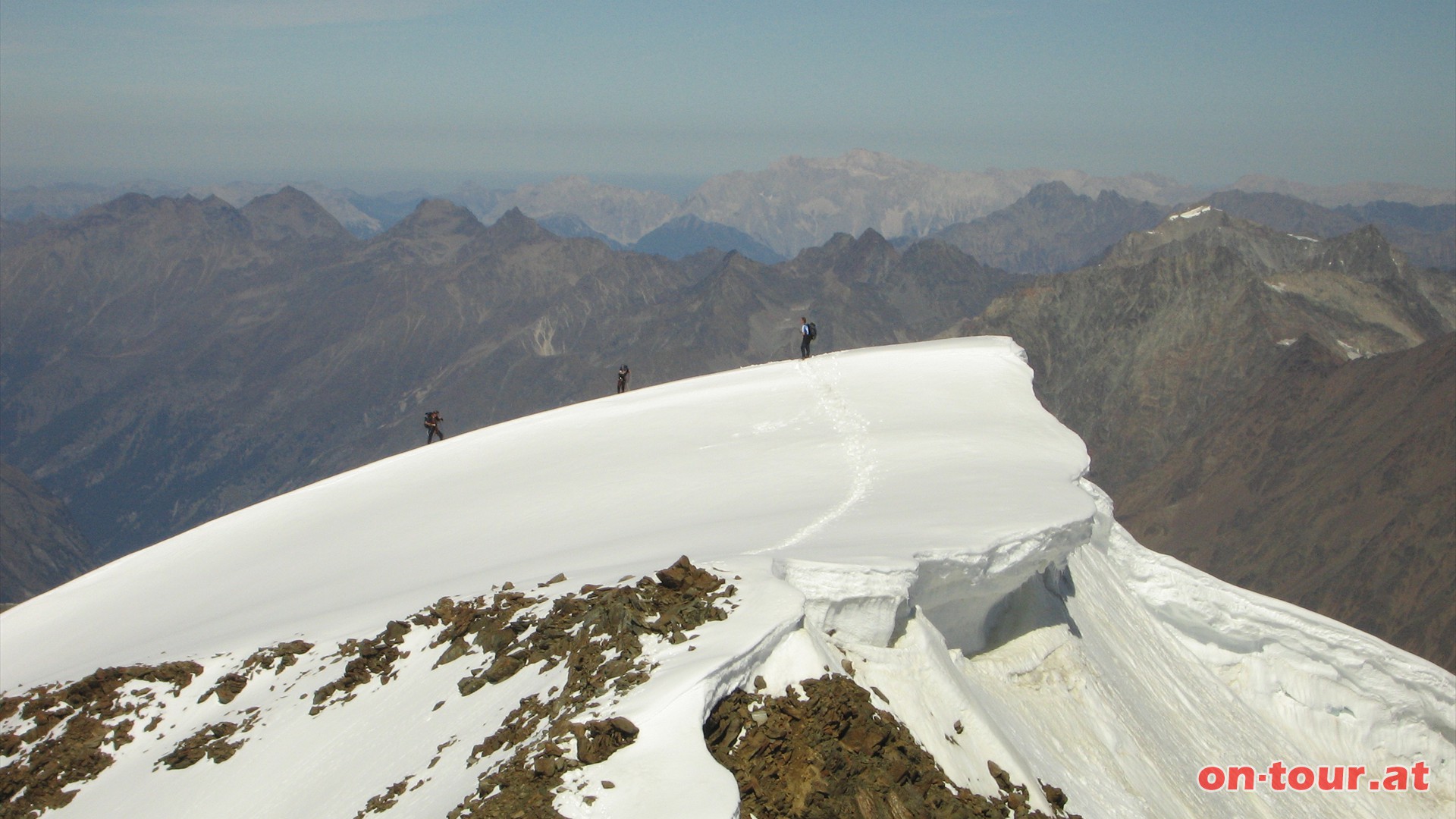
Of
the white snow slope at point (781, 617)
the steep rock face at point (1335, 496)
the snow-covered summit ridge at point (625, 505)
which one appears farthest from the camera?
the steep rock face at point (1335, 496)

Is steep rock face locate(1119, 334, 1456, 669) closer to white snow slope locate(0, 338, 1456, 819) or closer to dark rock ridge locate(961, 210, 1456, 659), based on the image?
dark rock ridge locate(961, 210, 1456, 659)

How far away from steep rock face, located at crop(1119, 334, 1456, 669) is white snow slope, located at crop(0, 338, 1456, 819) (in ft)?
206

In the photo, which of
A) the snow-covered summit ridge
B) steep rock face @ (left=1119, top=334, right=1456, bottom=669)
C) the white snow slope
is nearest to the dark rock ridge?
steep rock face @ (left=1119, top=334, right=1456, bottom=669)

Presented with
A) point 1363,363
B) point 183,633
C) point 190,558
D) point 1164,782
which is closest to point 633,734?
point 1164,782

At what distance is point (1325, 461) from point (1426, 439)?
14118 mm

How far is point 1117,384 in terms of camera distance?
175 meters

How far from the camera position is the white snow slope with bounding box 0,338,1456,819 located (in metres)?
13.4

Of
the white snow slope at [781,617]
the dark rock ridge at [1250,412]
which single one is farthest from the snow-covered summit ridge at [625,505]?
the dark rock ridge at [1250,412]

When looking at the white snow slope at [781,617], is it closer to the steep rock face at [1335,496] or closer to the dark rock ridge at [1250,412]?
the steep rock face at [1335,496]

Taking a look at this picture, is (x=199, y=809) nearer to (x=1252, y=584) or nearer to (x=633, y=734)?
(x=633, y=734)

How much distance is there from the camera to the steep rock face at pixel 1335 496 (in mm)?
84438

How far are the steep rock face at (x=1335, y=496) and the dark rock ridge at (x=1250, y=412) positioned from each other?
0.20m

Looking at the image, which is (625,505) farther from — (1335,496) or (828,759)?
(1335,496)

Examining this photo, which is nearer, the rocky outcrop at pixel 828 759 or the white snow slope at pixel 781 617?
the rocky outcrop at pixel 828 759
